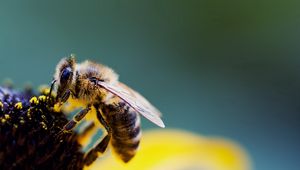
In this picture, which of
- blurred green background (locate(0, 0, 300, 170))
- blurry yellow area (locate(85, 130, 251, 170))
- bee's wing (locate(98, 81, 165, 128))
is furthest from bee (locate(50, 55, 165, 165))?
blurred green background (locate(0, 0, 300, 170))

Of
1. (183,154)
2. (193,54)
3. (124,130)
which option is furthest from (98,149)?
(193,54)

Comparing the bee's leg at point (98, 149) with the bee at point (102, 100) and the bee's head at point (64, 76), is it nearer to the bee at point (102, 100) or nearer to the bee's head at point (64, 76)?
the bee at point (102, 100)

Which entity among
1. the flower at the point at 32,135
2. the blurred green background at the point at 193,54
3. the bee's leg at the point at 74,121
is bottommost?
the flower at the point at 32,135

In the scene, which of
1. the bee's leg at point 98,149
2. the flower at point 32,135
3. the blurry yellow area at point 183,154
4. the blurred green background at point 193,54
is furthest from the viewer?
the blurred green background at point 193,54

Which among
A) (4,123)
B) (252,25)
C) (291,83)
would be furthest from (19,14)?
(4,123)

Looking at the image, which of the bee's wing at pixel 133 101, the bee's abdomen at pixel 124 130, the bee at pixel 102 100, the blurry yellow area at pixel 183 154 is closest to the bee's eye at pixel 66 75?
the bee at pixel 102 100

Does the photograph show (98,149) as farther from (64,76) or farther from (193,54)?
(193,54)
